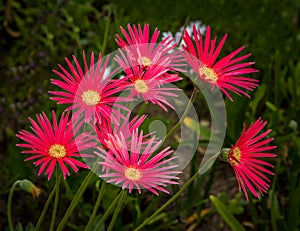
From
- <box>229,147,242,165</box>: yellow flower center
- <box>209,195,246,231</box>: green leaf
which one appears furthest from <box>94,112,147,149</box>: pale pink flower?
<box>209,195,246,231</box>: green leaf

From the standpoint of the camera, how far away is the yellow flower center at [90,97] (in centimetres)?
56

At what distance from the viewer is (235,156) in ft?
1.98

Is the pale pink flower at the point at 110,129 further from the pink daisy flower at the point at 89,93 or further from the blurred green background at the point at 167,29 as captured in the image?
the blurred green background at the point at 167,29

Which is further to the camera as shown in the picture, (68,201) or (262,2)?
(262,2)

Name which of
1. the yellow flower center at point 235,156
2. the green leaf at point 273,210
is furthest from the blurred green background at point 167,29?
the yellow flower center at point 235,156

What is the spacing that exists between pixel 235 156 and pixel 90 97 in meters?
0.18

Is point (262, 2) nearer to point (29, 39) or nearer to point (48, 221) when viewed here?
point (29, 39)

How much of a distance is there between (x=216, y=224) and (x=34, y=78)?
2.59 feet

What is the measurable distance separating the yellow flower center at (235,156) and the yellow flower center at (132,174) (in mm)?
112

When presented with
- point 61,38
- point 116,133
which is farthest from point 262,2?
point 116,133

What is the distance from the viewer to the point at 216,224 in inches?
51.2

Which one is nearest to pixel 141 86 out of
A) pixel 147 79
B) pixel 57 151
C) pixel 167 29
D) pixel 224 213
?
pixel 147 79

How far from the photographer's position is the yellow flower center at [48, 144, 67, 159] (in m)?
0.57

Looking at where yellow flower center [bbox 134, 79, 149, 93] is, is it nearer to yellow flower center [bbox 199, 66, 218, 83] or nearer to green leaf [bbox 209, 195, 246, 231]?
yellow flower center [bbox 199, 66, 218, 83]
